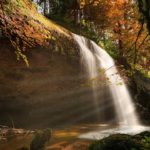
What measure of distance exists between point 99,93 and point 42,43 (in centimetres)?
723

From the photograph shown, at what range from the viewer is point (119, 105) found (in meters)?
20.1

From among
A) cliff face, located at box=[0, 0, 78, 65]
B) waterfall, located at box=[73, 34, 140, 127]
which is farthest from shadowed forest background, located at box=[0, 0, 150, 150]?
waterfall, located at box=[73, 34, 140, 127]

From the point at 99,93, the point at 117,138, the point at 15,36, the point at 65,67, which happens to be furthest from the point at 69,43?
the point at 117,138

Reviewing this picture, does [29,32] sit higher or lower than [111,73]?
higher

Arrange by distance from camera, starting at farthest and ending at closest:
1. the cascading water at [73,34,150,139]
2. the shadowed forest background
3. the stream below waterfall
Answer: the cascading water at [73,34,150,139] < the stream below waterfall < the shadowed forest background

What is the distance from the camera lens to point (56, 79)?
16.7m

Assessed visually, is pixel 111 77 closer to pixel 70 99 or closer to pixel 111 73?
pixel 111 73

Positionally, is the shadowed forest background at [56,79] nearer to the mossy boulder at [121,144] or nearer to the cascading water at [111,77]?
the mossy boulder at [121,144]

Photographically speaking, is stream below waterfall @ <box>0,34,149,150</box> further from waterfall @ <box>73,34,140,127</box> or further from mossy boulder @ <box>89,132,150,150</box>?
mossy boulder @ <box>89,132,150,150</box>

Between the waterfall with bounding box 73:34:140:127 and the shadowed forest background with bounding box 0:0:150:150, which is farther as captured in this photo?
the waterfall with bounding box 73:34:140:127

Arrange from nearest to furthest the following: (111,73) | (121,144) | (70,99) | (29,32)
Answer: (121,144) → (29,32) → (70,99) → (111,73)

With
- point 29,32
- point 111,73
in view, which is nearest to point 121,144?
point 29,32

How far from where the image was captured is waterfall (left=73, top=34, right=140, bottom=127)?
56.6 ft

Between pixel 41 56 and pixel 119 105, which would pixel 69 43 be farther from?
pixel 119 105
